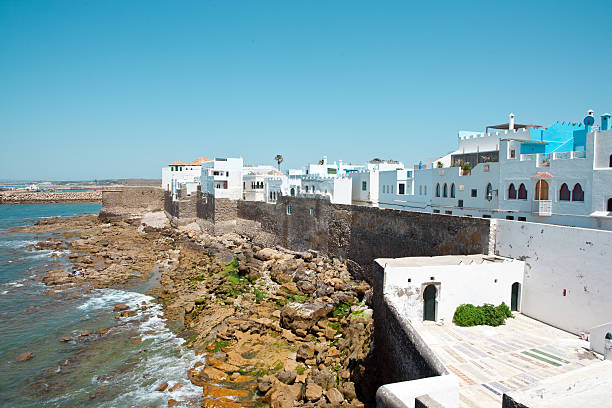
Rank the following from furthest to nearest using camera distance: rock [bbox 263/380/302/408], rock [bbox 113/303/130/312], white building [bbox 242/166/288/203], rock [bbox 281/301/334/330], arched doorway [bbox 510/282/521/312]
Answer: white building [bbox 242/166/288/203], rock [bbox 113/303/130/312], rock [bbox 281/301/334/330], arched doorway [bbox 510/282/521/312], rock [bbox 263/380/302/408]

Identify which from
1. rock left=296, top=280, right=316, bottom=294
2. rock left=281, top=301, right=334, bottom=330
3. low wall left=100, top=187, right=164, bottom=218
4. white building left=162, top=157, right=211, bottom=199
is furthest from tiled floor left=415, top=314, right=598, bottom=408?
low wall left=100, top=187, right=164, bottom=218

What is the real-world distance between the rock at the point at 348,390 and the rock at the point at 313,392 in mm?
666

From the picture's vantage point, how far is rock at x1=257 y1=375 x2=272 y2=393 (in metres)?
12.1

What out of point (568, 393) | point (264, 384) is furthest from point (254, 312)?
point (568, 393)

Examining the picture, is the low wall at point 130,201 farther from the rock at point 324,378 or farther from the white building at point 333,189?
the rock at point 324,378

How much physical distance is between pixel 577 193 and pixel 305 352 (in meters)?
11.7

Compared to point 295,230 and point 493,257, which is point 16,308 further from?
point 493,257

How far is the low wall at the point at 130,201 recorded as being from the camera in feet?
182

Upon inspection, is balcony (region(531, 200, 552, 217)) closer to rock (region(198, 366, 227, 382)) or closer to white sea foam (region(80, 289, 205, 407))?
rock (region(198, 366, 227, 382))

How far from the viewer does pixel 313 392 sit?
11.3 m

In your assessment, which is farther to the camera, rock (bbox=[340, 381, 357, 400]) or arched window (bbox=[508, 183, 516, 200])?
arched window (bbox=[508, 183, 516, 200])

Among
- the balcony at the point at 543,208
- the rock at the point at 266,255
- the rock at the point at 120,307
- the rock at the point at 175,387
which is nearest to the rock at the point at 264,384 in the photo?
the rock at the point at 175,387

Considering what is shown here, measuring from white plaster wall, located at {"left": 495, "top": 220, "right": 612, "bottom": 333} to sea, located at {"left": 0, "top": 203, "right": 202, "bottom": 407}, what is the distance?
38.0ft

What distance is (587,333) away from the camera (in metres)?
11.1
